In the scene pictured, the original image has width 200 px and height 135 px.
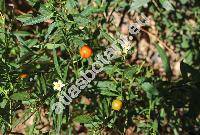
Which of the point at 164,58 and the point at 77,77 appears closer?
the point at 164,58

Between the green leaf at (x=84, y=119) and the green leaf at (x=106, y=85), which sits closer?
the green leaf at (x=84, y=119)

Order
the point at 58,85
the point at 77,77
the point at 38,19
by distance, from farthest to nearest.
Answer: the point at 77,77 < the point at 58,85 < the point at 38,19

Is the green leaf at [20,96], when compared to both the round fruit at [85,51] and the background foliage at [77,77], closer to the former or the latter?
the background foliage at [77,77]

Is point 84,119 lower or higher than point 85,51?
lower

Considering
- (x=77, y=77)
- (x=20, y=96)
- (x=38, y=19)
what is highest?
(x=38, y=19)

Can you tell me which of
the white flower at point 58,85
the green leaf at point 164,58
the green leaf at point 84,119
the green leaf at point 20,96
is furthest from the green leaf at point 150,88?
the green leaf at point 20,96

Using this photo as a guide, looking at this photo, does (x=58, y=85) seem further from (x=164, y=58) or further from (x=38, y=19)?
(x=164, y=58)

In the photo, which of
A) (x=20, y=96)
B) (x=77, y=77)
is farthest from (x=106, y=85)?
(x=20, y=96)

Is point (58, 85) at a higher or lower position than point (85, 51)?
lower

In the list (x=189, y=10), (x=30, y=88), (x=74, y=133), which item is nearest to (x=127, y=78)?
(x=30, y=88)

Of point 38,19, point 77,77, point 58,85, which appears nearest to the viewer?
point 38,19

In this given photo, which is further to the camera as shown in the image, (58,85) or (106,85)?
(106,85)

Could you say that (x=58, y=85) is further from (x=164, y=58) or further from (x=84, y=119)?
(x=164, y=58)
